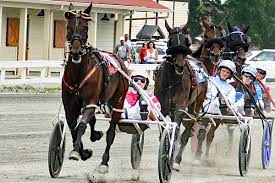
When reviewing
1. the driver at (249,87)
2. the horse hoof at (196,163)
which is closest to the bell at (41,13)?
the driver at (249,87)

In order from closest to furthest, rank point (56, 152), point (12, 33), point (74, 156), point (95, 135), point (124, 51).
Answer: point (74, 156) < point (56, 152) < point (95, 135) < point (124, 51) < point (12, 33)

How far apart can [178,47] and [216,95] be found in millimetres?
2136

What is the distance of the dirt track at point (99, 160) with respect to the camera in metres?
10.7

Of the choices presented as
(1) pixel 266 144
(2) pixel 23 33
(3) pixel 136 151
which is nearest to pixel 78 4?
(2) pixel 23 33

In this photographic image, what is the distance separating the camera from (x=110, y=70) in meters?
10.8

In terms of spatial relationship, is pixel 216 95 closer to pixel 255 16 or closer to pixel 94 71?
pixel 94 71

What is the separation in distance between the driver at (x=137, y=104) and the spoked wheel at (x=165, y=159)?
0.73m

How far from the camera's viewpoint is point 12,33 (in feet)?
116

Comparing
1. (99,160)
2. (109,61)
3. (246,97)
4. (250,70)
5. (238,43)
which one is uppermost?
(238,43)

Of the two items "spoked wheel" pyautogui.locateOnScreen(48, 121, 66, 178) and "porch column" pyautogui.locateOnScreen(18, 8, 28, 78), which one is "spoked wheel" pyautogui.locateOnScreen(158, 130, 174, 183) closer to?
"spoked wheel" pyautogui.locateOnScreen(48, 121, 66, 178)

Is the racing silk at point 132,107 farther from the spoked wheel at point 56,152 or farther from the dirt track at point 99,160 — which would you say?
the spoked wheel at point 56,152

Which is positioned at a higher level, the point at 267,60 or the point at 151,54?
the point at 151,54

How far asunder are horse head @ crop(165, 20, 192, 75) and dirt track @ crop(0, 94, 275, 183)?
4.70 feet

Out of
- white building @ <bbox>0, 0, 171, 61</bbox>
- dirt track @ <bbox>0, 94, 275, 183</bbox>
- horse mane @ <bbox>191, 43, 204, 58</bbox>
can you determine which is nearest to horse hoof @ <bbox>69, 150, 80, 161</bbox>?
dirt track @ <bbox>0, 94, 275, 183</bbox>
